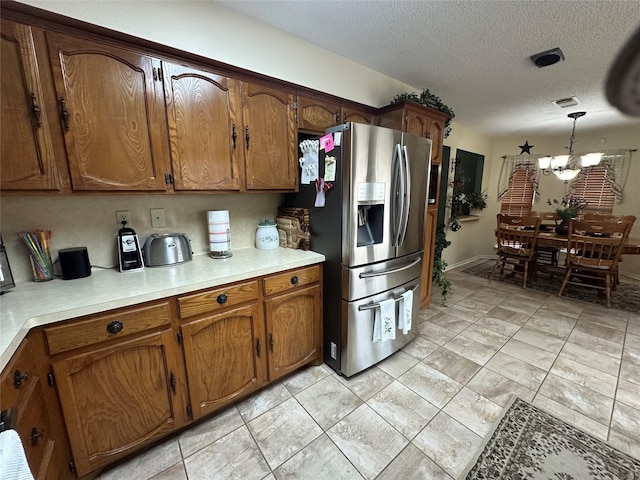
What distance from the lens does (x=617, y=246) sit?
2.80 metres

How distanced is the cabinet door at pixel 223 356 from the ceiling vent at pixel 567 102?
3942 mm

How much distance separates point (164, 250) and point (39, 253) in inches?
20.8

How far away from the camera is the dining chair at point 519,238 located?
347cm

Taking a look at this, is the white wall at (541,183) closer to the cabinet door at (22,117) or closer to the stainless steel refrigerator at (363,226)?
the stainless steel refrigerator at (363,226)

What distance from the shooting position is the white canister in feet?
6.24

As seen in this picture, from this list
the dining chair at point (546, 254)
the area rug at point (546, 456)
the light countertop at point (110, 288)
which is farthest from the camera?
the dining chair at point (546, 254)

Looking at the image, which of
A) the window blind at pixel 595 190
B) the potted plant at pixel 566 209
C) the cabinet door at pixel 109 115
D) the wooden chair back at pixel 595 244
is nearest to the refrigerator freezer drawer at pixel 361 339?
the cabinet door at pixel 109 115

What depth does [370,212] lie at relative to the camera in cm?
181

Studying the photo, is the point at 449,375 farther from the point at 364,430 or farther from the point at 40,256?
the point at 40,256

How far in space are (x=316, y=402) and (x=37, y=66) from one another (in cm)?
215

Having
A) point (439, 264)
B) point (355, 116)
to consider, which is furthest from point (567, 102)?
point (355, 116)

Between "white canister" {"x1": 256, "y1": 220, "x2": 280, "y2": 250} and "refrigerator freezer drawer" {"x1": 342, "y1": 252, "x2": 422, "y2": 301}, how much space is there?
60 cm

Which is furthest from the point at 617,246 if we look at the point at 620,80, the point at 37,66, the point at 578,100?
the point at 37,66

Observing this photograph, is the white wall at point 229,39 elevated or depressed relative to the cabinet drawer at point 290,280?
elevated
